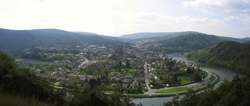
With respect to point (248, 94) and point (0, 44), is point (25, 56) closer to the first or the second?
point (0, 44)

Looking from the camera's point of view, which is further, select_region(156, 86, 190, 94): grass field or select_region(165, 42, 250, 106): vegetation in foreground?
select_region(156, 86, 190, 94): grass field

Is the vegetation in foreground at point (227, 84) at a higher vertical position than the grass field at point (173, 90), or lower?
higher

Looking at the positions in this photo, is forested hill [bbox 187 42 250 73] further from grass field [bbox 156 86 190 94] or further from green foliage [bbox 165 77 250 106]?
green foliage [bbox 165 77 250 106]

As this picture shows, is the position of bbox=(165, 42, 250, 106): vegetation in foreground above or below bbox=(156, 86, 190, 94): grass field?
above

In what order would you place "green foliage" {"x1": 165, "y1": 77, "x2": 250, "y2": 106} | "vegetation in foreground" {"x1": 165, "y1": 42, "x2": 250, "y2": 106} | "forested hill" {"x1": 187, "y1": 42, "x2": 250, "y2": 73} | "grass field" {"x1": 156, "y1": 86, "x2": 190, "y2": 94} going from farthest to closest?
"forested hill" {"x1": 187, "y1": 42, "x2": 250, "y2": 73} < "grass field" {"x1": 156, "y1": 86, "x2": 190, "y2": 94} < "vegetation in foreground" {"x1": 165, "y1": 42, "x2": 250, "y2": 106} < "green foliage" {"x1": 165, "y1": 77, "x2": 250, "y2": 106}

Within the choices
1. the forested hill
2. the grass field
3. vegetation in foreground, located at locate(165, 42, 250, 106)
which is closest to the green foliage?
vegetation in foreground, located at locate(165, 42, 250, 106)

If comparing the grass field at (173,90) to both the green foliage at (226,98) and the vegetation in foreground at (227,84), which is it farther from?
the green foliage at (226,98)

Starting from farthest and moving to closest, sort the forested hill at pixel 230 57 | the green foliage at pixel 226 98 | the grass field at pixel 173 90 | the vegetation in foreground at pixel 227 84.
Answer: the forested hill at pixel 230 57 < the grass field at pixel 173 90 < the vegetation in foreground at pixel 227 84 < the green foliage at pixel 226 98

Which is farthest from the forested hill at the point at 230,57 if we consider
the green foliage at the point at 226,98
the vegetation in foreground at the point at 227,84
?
the green foliage at the point at 226,98
